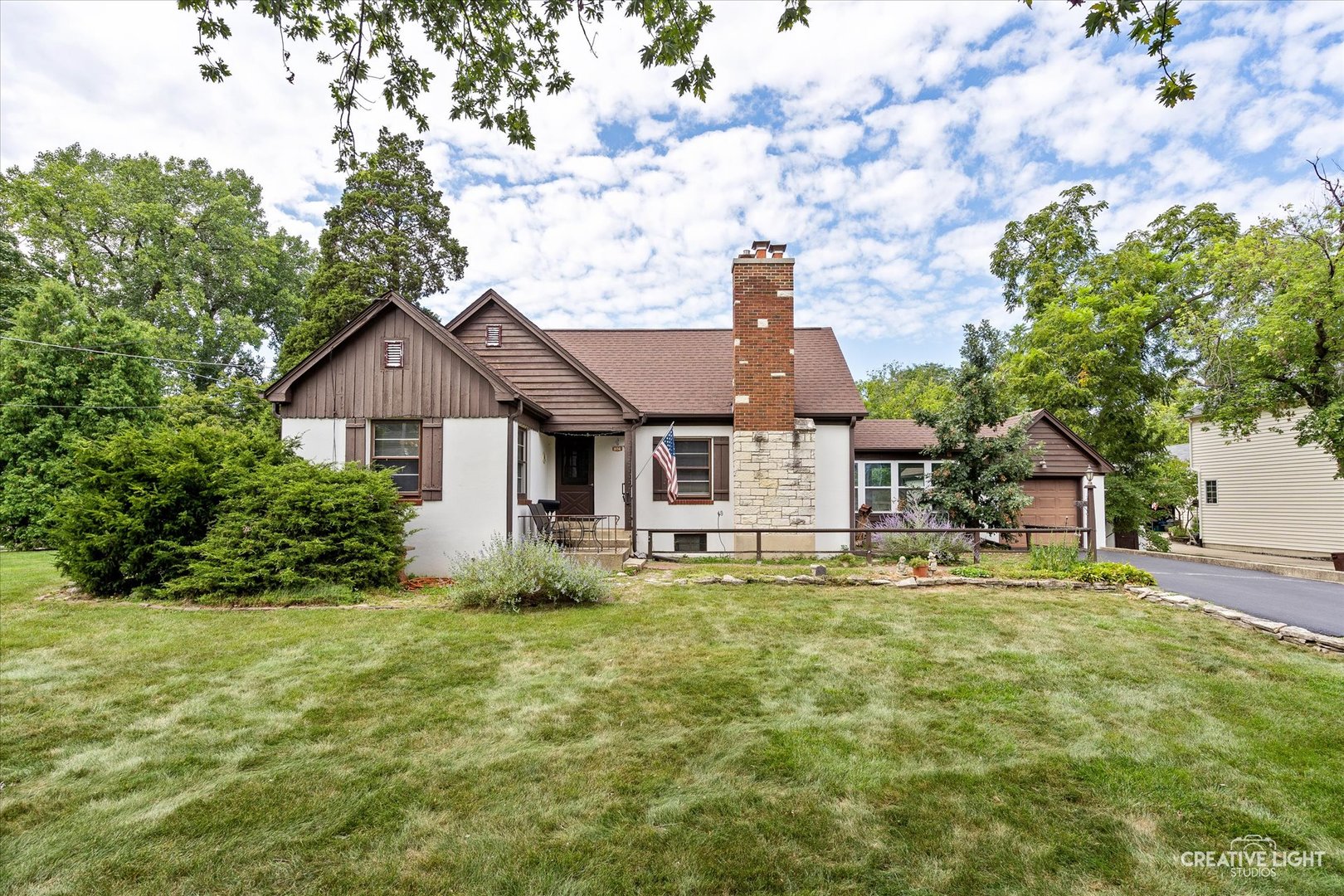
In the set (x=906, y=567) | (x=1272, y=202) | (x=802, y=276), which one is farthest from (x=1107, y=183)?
(x=906, y=567)

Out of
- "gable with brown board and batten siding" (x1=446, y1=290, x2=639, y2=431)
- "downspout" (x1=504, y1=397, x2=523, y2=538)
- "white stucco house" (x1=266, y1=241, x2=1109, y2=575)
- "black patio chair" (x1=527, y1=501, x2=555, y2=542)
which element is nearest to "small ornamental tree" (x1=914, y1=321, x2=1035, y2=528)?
"white stucco house" (x1=266, y1=241, x2=1109, y2=575)

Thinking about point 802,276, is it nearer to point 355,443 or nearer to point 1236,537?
point 355,443

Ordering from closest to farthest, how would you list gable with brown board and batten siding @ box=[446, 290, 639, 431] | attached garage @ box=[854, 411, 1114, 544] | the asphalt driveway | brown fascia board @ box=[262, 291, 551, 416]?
the asphalt driveway → brown fascia board @ box=[262, 291, 551, 416] → gable with brown board and batten siding @ box=[446, 290, 639, 431] → attached garage @ box=[854, 411, 1114, 544]

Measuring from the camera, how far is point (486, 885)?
8.11ft

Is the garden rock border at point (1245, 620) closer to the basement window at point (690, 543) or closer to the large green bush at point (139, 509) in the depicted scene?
the basement window at point (690, 543)

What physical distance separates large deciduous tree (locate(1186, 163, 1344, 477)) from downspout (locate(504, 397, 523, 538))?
17720mm

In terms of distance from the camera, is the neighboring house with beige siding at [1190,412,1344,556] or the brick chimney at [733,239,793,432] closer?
the brick chimney at [733,239,793,432]

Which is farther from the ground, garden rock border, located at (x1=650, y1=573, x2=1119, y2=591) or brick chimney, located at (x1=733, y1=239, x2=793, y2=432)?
brick chimney, located at (x1=733, y1=239, x2=793, y2=432)

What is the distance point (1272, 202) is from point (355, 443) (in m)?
23.5

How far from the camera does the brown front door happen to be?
14.3 metres

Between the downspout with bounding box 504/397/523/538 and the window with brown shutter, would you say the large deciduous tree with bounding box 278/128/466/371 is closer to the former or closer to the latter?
the downspout with bounding box 504/397/523/538

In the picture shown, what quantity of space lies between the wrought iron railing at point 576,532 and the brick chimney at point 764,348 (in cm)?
393

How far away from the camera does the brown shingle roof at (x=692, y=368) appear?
47.6 feet

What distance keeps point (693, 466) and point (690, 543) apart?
1.92 metres
